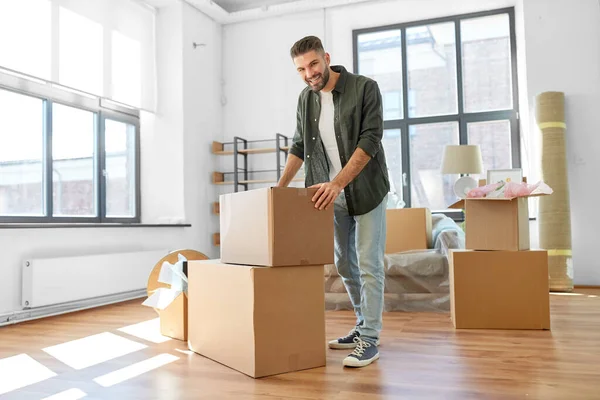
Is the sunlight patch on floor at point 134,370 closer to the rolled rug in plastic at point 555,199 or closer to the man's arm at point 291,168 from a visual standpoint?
the man's arm at point 291,168

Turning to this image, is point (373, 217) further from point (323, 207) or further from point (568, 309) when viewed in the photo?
point (568, 309)

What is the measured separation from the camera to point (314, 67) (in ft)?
6.42

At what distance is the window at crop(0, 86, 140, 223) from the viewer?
3572 millimetres

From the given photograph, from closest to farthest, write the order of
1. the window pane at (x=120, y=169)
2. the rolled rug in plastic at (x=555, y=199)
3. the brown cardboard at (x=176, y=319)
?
the brown cardboard at (x=176, y=319), the rolled rug in plastic at (x=555, y=199), the window pane at (x=120, y=169)

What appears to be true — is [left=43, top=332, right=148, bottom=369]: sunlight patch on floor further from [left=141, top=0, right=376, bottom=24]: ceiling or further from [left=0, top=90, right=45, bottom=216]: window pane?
[left=141, top=0, right=376, bottom=24]: ceiling

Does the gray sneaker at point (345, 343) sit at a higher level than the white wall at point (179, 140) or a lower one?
lower

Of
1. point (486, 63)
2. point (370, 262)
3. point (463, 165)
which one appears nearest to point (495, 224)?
point (370, 262)

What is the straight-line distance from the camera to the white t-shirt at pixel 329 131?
82.9 inches

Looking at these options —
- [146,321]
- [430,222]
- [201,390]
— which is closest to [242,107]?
[430,222]

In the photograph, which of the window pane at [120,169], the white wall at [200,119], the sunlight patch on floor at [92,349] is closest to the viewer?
the sunlight patch on floor at [92,349]

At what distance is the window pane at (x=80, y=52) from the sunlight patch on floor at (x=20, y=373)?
230 cm

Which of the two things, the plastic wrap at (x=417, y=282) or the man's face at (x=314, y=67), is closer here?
the man's face at (x=314, y=67)

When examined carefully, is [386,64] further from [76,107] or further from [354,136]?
[354,136]

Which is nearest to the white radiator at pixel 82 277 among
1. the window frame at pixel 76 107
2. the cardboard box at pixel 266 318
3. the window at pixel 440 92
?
the window frame at pixel 76 107
